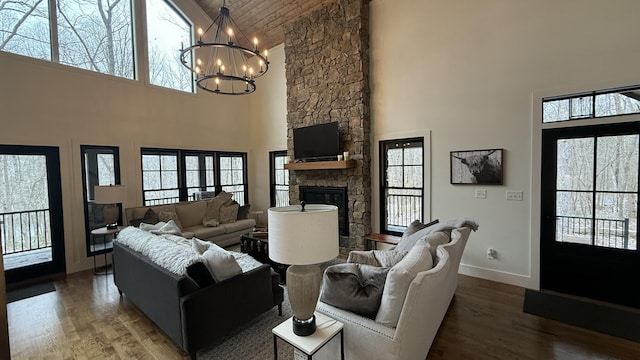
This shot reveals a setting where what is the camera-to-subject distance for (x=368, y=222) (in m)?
5.19

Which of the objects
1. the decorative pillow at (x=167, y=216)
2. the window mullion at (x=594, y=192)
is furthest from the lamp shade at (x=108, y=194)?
the window mullion at (x=594, y=192)

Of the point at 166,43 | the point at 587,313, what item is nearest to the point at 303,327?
the point at 587,313

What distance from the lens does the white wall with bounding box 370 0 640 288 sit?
3234mm

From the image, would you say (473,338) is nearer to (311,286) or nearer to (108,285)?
(311,286)

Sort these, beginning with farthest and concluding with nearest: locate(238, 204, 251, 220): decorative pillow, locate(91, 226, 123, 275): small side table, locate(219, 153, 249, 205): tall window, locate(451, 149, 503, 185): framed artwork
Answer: locate(219, 153, 249, 205): tall window < locate(238, 204, 251, 220): decorative pillow < locate(91, 226, 123, 275): small side table < locate(451, 149, 503, 185): framed artwork

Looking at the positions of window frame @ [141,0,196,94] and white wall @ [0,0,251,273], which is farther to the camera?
window frame @ [141,0,196,94]

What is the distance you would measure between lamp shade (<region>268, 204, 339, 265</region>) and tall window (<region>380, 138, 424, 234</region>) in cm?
Answer: 335

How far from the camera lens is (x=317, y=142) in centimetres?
553

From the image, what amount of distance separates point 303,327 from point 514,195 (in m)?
3.41

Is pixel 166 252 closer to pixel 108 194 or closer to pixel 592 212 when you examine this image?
pixel 108 194

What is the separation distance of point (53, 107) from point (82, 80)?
25.3 inches

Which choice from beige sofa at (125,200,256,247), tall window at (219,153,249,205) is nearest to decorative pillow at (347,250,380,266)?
beige sofa at (125,200,256,247)

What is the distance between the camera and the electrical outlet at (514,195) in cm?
373

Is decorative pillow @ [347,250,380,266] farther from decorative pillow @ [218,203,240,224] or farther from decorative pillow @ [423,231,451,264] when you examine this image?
decorative pillow @ [218,203,240,224]
